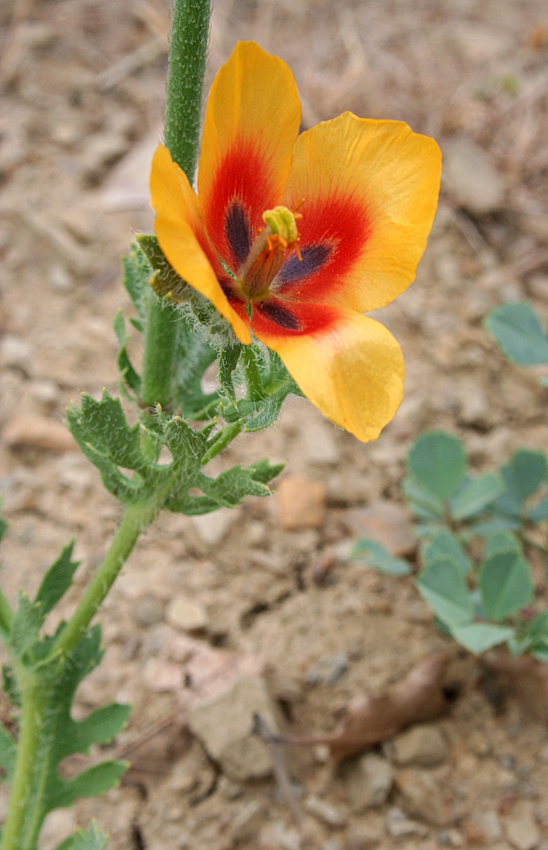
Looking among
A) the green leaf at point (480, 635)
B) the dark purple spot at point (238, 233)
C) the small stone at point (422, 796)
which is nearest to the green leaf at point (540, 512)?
the green leaf at point (480, 635)

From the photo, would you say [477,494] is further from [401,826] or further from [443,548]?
[401,826]

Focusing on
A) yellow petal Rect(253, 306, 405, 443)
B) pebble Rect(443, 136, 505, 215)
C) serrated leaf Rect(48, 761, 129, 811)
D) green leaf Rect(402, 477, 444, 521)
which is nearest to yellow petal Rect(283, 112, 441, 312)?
yellow petal Rect(253, 306, 405, 443)

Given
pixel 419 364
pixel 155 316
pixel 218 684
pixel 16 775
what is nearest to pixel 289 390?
pixel 155 316

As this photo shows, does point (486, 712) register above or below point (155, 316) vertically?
below

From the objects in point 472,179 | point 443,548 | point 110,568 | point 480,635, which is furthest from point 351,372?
point 472,179

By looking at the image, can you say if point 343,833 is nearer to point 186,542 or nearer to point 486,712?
point 486,712

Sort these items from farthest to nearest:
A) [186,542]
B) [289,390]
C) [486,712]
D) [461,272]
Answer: [461,272] → [186,542] → [486,712] → [289,390]

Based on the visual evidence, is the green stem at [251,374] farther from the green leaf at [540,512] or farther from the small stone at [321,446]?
the small stone at [321,446]
